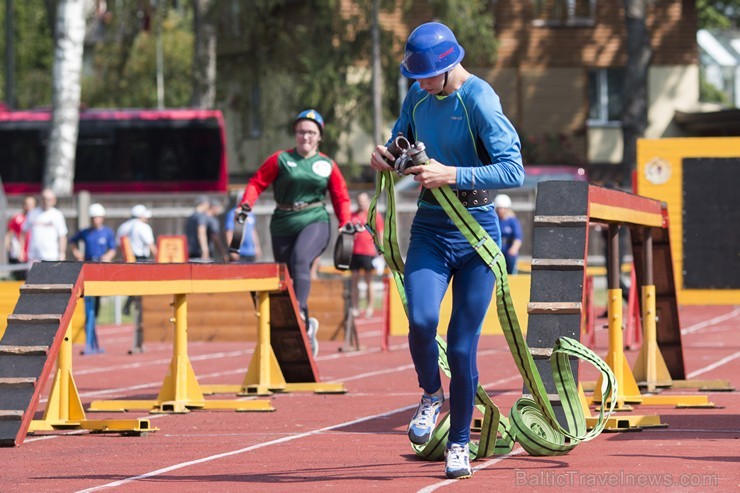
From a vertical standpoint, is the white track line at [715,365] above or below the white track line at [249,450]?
above

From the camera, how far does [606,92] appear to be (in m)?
51.3

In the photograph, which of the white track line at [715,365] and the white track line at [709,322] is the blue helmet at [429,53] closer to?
the white track line at [715,365]

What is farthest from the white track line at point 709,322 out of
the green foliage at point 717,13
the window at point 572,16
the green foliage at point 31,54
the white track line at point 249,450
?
the green foliage at point 31,54

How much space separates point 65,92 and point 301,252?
62.9ft

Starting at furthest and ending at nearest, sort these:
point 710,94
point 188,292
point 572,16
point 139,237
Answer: point 710,94, point 572,16, point 139,237, point 188,292

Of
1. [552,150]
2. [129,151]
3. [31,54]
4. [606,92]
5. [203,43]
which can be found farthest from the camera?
[31,54]

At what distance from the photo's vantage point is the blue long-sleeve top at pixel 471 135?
26.5ft

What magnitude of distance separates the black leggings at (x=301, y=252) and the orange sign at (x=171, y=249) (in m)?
8.35

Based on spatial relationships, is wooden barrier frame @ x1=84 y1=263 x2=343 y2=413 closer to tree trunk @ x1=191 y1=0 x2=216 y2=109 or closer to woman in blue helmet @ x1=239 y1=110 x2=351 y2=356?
woman in blue helmet @ x1=239 y1=110 x2=351 y2=356

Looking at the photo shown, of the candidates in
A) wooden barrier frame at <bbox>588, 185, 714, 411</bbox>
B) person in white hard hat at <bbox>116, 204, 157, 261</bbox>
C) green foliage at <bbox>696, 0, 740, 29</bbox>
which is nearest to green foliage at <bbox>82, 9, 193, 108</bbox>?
green foliage at <bbox>696, 0, 740, 29</bbox>

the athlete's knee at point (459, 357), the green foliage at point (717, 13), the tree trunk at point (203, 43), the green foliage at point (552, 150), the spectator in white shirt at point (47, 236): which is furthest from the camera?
the green foliage at point (717, 13)

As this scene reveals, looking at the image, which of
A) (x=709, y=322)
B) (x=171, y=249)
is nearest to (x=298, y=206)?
(x=171, y=249)

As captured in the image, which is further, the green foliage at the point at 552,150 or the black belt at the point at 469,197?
the green foliage at the point at 552,150

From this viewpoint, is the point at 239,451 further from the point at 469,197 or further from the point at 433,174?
the point at 433,174
